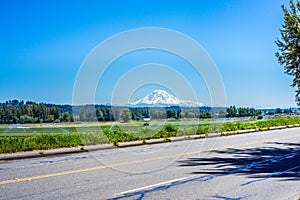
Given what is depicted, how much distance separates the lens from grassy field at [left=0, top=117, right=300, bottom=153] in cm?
1534

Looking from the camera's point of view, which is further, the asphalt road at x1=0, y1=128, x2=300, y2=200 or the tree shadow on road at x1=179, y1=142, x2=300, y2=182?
the tree shadow on road at x1=179, y1=142, x2=300, y2=182

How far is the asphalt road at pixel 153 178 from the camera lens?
7051 mm

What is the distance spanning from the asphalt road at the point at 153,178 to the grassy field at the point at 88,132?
10.5 feet

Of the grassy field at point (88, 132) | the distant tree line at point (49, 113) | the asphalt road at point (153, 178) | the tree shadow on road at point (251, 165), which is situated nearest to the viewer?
the asphalt road at point (153, 178)

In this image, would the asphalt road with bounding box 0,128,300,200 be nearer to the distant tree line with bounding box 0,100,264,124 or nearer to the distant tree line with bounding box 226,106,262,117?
the distant tree line with bounding box 0,100,264,124

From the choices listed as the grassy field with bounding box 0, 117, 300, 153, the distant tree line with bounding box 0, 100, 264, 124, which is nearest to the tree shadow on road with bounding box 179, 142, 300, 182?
the distant tree line with bounding box 0, 100, 264, 124

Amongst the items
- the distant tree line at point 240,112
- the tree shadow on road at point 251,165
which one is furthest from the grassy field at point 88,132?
the distant tree line at point 240,112

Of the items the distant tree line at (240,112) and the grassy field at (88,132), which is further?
the distant tree line at (240,112)

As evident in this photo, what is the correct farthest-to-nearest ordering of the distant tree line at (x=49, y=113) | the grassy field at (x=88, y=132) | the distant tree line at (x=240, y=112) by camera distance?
the distant tree line at (x=240, y=112), the distant tree line at (x=49, y=113), the grassy field at (x=88, y=132)

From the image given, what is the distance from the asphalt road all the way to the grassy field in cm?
319

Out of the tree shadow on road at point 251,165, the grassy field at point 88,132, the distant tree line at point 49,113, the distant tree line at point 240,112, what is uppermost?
the distant tree line at point 240,112

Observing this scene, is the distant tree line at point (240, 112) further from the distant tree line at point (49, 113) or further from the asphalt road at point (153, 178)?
the asphalt road at point (153, 178)

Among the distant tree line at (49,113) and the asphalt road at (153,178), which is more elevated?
the distant tree line at (49,113)

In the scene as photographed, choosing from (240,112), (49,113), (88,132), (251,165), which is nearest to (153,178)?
(251,165)
